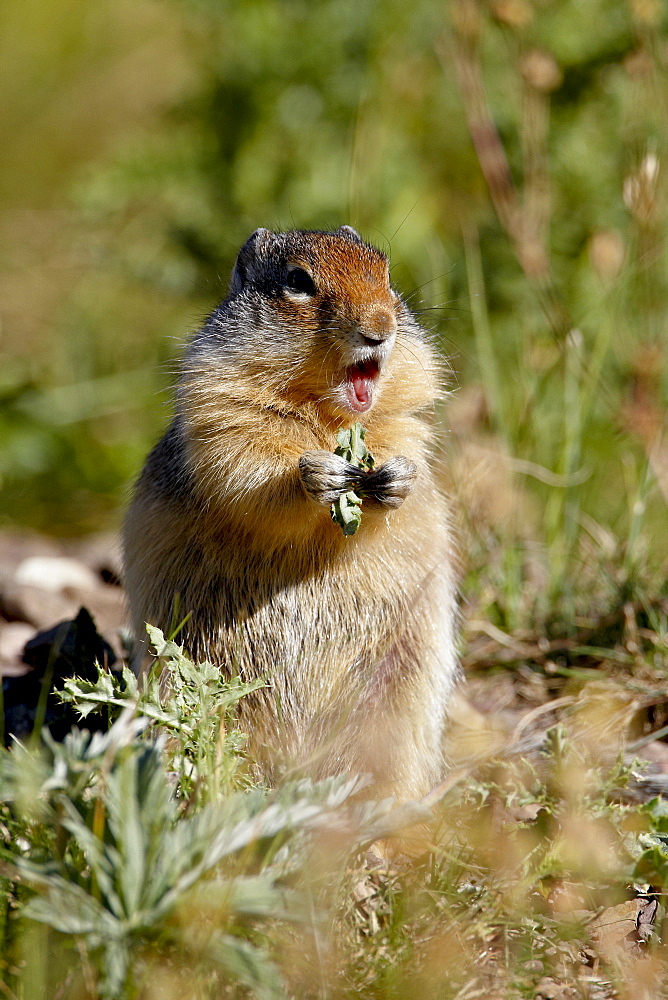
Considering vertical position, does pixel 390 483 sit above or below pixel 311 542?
above

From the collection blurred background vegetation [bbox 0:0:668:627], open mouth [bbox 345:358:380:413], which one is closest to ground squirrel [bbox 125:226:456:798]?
open mouth [bbox 345:358:380:413]

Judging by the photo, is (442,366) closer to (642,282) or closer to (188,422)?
(188,422)

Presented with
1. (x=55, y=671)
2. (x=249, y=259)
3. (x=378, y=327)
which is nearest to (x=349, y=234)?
(x=249, y=259)

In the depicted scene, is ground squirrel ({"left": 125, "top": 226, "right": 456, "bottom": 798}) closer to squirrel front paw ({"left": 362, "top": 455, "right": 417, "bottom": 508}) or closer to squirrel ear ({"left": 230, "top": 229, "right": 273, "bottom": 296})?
squirrel front paw ({"left": 362, "top": 455, "right": 417, "bottom": 508})

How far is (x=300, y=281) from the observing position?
11.3ft

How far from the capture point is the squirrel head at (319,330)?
324 cm

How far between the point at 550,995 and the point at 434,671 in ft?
4.04

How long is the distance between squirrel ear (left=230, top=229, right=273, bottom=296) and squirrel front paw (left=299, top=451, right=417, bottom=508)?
946mm

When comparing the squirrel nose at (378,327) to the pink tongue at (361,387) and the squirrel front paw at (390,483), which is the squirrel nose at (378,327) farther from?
the squirrel front paw at (390,483)

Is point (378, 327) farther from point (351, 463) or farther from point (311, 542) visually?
point (311, 542)

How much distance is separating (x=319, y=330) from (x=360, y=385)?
0.72ft

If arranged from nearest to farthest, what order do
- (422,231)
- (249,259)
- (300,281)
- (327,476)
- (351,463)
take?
(327,476), (351,463), (300,281), (249,259), (422,231)

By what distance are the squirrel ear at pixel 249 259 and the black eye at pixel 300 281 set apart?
30 centimetres

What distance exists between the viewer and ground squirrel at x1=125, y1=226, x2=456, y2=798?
10.7 feet
